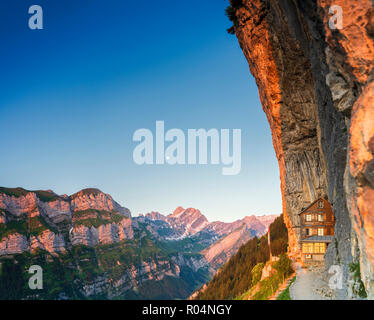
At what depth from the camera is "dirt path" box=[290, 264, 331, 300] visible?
21.9 metres

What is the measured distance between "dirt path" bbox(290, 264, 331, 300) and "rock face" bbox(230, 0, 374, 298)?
2.41 m

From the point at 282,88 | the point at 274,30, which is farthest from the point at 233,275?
the point at 274,30

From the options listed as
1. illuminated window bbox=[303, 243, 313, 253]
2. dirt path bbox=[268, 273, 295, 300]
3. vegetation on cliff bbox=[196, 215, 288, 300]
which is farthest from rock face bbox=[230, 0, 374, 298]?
vegetation on cliff bbox=[196, 215, 288, 300]

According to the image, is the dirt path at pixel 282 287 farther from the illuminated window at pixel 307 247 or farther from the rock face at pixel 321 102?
the rock face at pixel 321 102

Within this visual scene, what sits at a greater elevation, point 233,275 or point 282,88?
point 282,88

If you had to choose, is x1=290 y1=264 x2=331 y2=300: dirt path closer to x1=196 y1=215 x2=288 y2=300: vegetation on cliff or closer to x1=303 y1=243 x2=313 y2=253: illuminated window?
x1=303 y1=243 x2=313 y2=253: illuminated window

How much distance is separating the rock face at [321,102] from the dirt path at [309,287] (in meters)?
2.41

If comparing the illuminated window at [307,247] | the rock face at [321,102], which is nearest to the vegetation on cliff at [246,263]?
the rock face at [321,102]

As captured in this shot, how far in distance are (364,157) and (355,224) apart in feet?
10.9

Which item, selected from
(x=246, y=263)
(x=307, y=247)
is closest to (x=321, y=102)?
(x=307, y=247)

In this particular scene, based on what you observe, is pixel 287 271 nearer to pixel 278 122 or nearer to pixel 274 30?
pixel 278 122

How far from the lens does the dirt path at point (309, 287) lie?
21.9 metres

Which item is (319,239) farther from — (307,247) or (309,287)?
(309,287)
